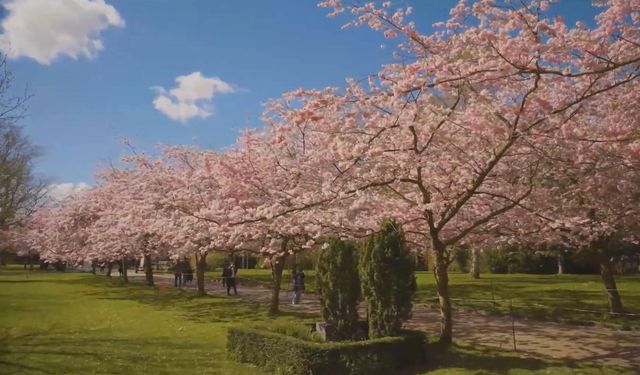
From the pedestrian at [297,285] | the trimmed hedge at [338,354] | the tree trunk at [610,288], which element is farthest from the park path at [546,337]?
the pedestrian at [297,285]

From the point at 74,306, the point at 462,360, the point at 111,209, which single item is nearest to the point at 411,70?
the point at 462,360

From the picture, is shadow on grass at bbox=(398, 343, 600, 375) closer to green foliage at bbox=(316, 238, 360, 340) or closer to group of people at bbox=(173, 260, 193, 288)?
green foliage at bbox=(316, 238, 360, 340)

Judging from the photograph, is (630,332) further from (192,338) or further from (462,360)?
(192,338)

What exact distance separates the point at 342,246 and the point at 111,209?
20.5m

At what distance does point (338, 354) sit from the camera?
30.2 ft

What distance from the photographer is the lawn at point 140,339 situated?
9656mm

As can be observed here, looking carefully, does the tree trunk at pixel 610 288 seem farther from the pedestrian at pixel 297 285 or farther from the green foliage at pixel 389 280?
the pedestrian at pixel 297 285

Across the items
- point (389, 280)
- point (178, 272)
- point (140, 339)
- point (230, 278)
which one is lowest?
point (140, 339)

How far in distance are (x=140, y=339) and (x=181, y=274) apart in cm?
1698

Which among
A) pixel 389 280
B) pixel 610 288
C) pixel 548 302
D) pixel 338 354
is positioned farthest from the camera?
pixel 548 302

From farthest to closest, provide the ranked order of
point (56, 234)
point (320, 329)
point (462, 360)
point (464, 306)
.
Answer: point (56, 234), point (464, 306), point (320, 329), point (462, 360)

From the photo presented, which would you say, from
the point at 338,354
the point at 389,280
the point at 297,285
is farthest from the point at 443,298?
the point at 297,285

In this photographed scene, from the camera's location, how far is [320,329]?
437 inches

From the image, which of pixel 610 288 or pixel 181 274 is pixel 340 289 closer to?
pixel 610 288
